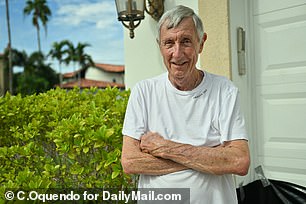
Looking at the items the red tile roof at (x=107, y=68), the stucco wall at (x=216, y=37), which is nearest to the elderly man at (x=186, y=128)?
the stucco wall at (x=216, y=37)

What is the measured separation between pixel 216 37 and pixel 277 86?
0.67m

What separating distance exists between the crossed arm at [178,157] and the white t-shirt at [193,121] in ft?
0.13

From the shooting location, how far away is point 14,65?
42.5m

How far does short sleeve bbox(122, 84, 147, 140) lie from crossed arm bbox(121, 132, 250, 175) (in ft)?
0.12

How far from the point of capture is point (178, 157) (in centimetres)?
182

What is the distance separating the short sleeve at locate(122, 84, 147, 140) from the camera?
1.95 metres

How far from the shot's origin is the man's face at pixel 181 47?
74.2 inches

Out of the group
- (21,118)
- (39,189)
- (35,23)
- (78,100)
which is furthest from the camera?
(35,23)

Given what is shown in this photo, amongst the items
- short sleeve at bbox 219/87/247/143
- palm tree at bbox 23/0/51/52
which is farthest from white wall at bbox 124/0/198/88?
palm tree at bbox 23/0/51/52

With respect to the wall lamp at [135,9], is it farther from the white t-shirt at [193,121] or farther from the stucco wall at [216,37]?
the white t-shirt at [193,121]

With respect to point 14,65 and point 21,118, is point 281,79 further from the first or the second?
point 14,65

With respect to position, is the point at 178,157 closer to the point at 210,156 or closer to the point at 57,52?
the point at 210,156

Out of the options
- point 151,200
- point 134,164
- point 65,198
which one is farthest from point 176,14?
point 65,198

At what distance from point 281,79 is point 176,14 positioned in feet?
5.06
